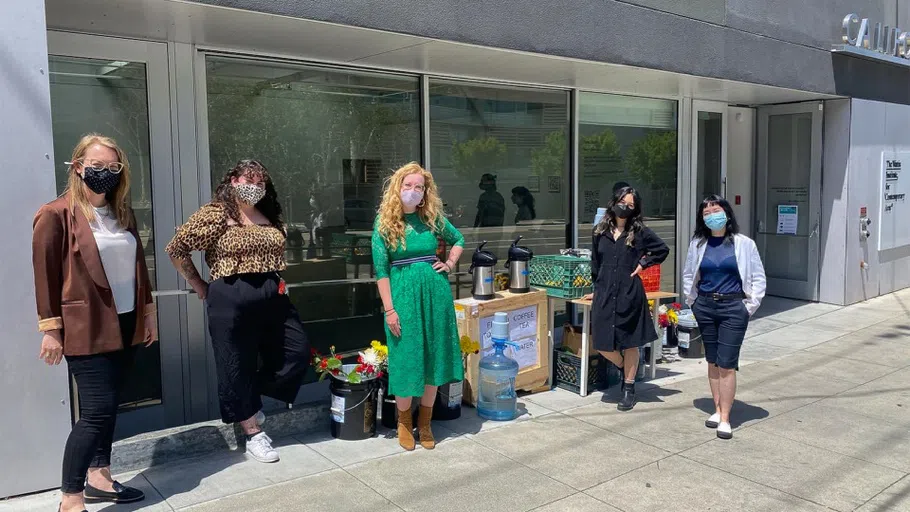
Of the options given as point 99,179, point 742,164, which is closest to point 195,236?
point 99,179

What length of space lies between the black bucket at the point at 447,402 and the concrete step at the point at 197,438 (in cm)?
81

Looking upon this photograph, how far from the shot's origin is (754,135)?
10.5m

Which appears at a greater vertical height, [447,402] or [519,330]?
[519,330]

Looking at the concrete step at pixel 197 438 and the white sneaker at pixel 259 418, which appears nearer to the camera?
the concrete step at pixel 197 438

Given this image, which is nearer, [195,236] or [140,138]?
[195,236]

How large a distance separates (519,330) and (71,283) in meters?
3.37

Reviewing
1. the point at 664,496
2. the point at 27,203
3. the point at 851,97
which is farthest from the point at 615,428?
the point at 851,97

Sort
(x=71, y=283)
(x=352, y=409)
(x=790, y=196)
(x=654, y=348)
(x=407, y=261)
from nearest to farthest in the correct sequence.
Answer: (x=71, y=283) → (x=407, y=261) → (x=352, y=409) → (x=654, y=348) → (x=790, y=196)

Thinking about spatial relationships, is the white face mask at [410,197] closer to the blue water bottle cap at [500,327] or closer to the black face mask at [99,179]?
the blue water bottle cap at [500,327]

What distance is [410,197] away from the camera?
4.61 m

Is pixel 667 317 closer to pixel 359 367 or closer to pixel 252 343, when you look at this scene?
pixel 359 367

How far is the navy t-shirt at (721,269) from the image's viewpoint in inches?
199

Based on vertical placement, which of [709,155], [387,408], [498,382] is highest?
[709,155]

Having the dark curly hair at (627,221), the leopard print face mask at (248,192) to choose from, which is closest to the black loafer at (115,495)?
the leopard print face mask at (248,192)
